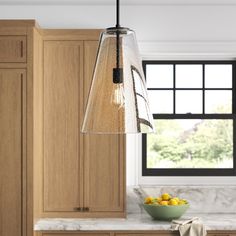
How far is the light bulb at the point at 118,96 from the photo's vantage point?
137 centimetres

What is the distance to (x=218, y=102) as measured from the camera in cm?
475

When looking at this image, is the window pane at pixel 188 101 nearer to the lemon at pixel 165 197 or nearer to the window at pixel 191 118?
the window at pixel 191 118

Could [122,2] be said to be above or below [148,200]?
above

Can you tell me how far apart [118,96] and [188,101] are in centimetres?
343

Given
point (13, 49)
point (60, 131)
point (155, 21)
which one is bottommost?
point (60, 131)

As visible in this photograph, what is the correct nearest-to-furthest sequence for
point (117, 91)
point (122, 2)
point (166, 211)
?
point (117, 91) → point (166, 211) → point (122, 2)

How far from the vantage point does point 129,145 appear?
178 inches

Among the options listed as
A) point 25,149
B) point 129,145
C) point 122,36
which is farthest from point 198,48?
point 122,36

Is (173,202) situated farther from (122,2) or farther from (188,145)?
(122,2)

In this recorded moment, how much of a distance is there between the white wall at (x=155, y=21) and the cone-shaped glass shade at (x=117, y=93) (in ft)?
10.2

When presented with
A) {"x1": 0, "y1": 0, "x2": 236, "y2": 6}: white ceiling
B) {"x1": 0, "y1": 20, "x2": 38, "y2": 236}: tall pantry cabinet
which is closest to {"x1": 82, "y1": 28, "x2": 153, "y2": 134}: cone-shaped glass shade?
{"x1": 0, "y1": 20, "x2": 38, "y2": 236}: tall pantry cabinet

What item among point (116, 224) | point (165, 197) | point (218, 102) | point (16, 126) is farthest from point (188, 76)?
point (16, 126)

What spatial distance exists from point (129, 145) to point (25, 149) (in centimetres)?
98

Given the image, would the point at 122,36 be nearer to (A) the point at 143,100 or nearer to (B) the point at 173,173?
(A) the point at 143,100
